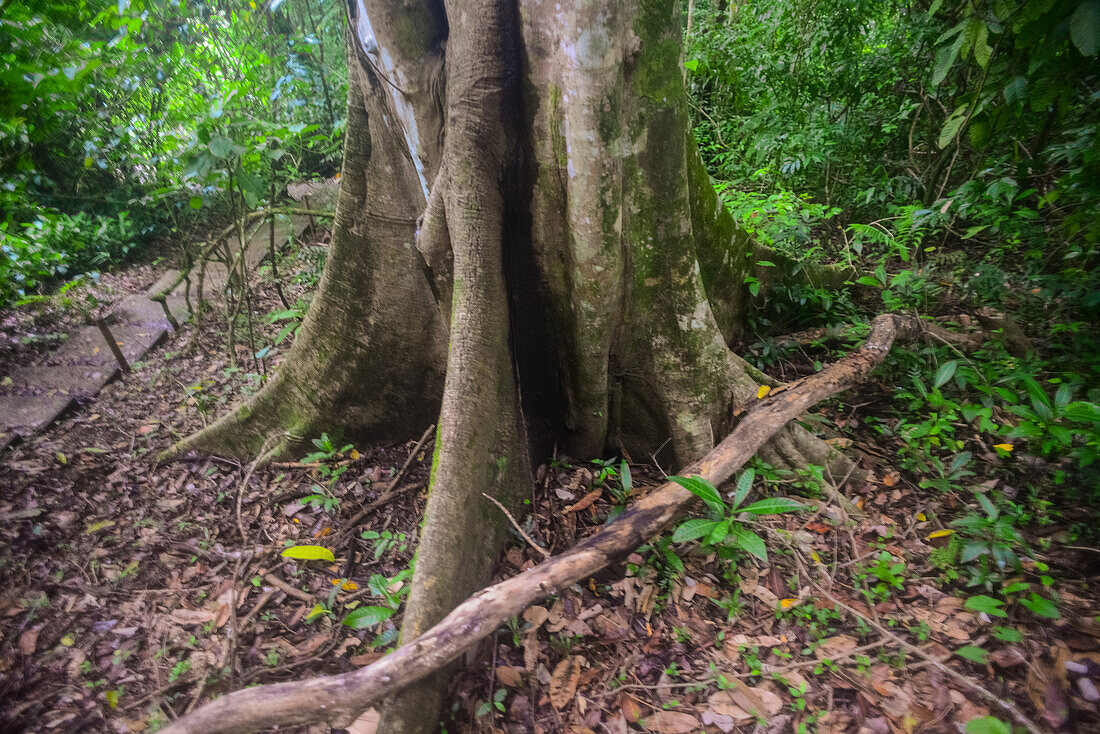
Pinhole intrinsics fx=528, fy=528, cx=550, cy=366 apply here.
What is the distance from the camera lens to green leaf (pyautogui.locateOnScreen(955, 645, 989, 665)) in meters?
1.95

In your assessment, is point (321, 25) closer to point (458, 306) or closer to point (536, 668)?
point (458, 306)

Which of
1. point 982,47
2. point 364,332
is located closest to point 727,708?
point 364,332

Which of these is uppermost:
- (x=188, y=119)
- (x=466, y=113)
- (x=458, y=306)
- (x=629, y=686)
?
(x=188, y=119)

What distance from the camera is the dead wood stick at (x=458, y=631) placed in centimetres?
160

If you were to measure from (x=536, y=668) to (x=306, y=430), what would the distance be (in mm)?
2116

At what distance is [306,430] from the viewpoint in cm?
341

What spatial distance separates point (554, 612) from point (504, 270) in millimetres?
1671

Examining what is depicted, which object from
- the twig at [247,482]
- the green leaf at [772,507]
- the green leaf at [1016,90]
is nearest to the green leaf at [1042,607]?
the green leaf at [772,507]

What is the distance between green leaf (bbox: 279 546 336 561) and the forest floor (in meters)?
0.12

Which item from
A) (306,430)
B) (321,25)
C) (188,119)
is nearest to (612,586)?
(306,430)

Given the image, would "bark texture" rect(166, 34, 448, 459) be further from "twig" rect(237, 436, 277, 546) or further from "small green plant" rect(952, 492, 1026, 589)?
"small green plant" rect(952, 492, 1026, 589)

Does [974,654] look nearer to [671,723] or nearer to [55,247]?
[671,723]

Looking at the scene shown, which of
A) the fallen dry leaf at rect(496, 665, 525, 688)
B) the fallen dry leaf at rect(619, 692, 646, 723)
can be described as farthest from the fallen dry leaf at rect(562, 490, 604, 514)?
the fallen dry leaf at rect(619, 692, 646, 723)

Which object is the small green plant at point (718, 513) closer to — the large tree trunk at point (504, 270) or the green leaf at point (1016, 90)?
the large tree trunk at point (504, 270)
